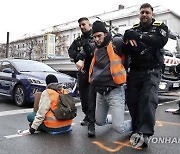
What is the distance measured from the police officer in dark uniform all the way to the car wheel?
4.43m

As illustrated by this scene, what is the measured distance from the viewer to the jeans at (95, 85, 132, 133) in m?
4.17

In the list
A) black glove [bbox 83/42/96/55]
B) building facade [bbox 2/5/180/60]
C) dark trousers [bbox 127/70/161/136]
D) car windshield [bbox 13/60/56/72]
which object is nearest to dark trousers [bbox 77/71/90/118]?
black glove [bbox 83/42/96/55]

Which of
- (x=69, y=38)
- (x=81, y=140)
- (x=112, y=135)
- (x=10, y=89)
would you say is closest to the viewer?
(x=81, y=140)

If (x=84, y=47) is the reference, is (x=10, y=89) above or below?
below

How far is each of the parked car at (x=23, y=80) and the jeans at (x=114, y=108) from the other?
3724 millimetres

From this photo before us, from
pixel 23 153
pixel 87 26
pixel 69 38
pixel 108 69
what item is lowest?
pixel 23 153

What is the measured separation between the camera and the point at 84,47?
4977 mm

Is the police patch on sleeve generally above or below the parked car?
above

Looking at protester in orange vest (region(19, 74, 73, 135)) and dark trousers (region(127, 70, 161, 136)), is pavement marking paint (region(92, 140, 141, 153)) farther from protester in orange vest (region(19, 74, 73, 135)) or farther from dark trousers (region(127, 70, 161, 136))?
protester in orange vest (region(19, 74, 73, 135))

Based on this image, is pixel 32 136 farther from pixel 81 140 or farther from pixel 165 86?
pixel 165 86

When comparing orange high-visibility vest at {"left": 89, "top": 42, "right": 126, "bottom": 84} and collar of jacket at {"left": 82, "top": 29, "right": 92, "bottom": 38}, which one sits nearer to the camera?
orange high-visibility vest at {"left": 89, "top": 42, "right": 126, "bottom": 84}

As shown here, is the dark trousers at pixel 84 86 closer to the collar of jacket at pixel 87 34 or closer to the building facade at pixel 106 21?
the collar of jacket at pixel 87 34

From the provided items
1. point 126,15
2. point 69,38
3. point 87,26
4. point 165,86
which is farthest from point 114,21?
point 87,26

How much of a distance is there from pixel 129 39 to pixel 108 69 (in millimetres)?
544
